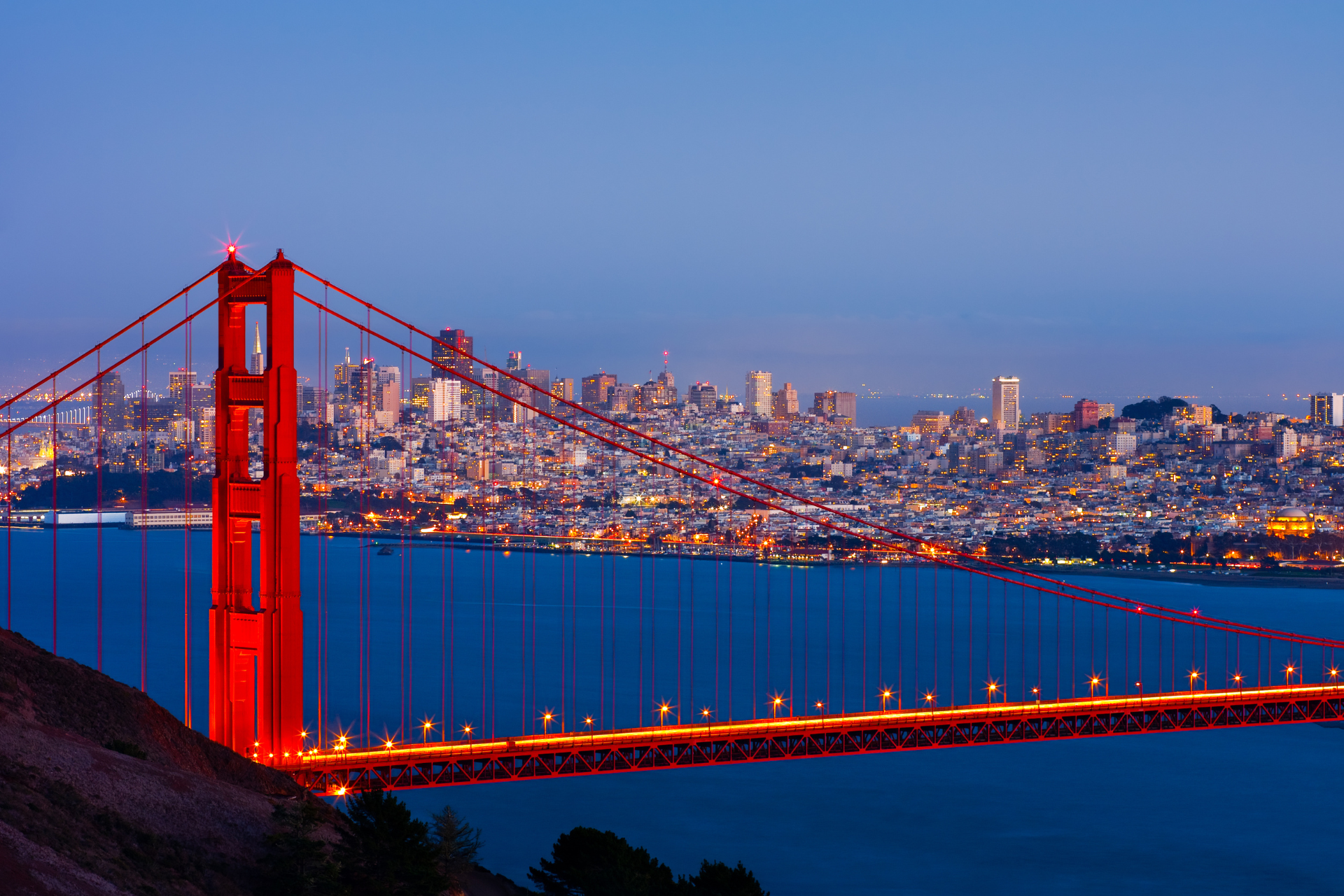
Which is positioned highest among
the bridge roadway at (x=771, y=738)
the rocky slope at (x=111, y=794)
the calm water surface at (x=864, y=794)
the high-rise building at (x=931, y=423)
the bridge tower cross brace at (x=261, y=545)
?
the high-rise building at (x=931, y=423)

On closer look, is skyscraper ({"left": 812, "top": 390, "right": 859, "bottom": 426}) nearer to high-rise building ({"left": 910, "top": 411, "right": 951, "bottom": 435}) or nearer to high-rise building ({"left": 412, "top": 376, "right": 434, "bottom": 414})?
high-rise building ({"left": 910, "top": 411, "right": 951, "bottom": 435})

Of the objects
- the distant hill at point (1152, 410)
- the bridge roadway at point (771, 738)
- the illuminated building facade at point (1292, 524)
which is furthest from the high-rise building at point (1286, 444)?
the bridge roadway at point (771, 738)

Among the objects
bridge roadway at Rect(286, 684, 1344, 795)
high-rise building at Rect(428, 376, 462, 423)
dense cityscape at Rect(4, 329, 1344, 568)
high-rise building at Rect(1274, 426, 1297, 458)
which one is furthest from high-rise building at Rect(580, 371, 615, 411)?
bridge roadway at Rect(286, 684, 1344, 795)

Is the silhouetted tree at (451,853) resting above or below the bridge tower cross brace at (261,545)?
below

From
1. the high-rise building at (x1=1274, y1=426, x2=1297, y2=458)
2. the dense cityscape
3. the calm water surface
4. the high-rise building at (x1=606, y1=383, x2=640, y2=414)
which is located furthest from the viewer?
the high-rise building at (x1=606, y1=383, x2=640, y2=414)

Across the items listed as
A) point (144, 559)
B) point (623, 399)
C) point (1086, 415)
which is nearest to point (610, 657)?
point (144, 559)

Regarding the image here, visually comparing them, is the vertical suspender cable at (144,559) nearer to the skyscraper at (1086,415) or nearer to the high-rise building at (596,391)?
the high-rise building at (596,391)
